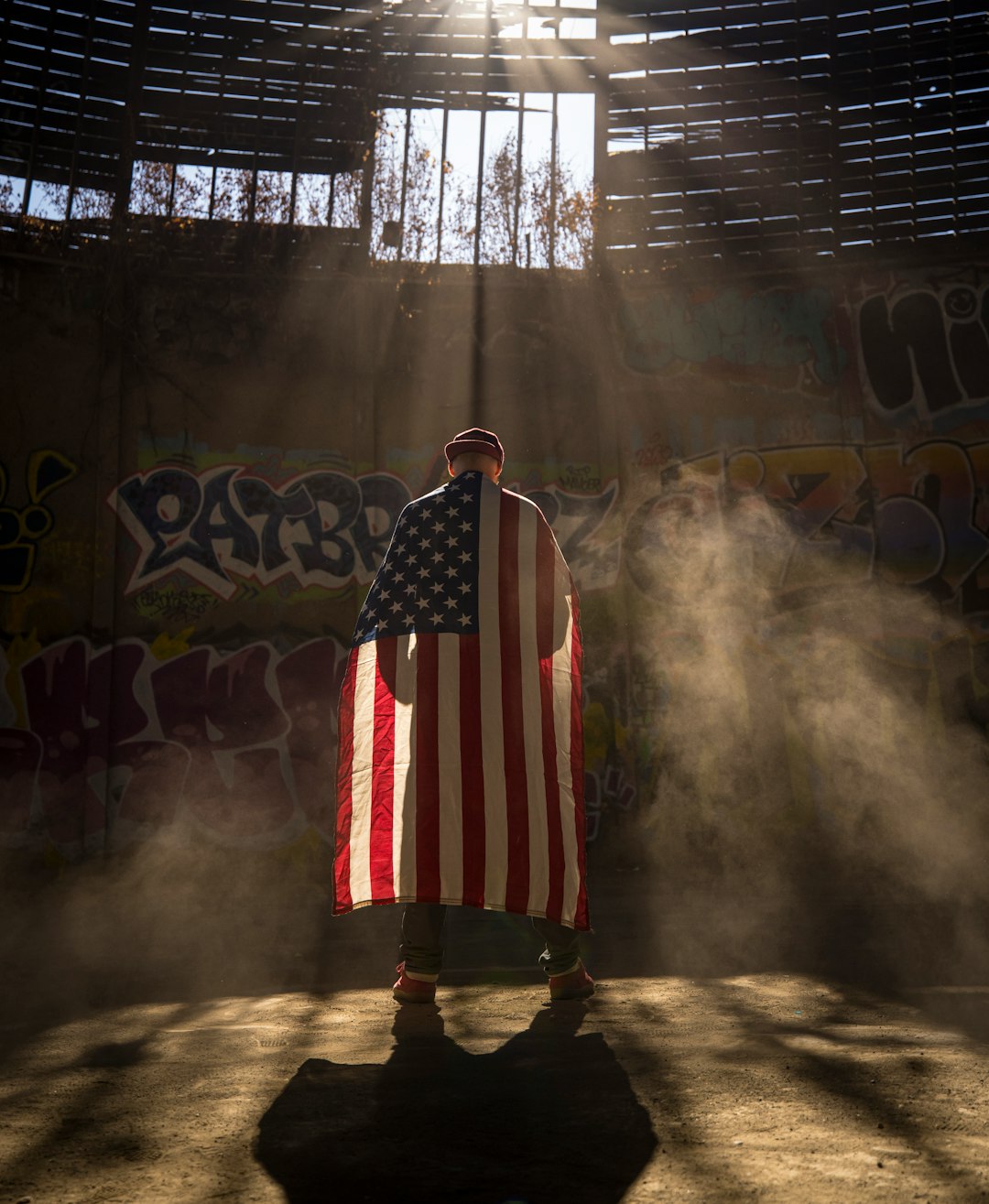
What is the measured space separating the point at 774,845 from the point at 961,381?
11.8 ft

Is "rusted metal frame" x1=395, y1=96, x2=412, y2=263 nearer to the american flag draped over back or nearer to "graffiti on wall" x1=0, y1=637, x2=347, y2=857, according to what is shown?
"graffiti on wall" x1=0, y1=637, x2=347, y2=857

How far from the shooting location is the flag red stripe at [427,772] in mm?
3395

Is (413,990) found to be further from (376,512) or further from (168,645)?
(376,512)

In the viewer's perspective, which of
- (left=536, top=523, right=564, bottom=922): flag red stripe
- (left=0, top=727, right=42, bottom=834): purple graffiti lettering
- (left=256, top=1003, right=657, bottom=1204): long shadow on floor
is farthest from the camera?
(left=0, top=727, right=42, bottom=834): purple graffiti lettering

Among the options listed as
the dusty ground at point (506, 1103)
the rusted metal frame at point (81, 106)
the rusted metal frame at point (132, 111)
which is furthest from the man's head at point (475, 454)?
the rusted metal frame at point (81, 106)

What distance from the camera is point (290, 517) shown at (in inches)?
303

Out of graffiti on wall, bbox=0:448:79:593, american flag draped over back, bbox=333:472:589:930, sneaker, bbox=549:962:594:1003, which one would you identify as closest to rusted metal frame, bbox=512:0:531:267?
graffiti on wall, bbox=0:448:79:593

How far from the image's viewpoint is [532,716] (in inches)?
143

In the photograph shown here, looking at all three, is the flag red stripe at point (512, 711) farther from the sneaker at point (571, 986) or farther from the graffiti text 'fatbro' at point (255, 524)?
the graffiti text 'fatbro' at point (255, 524)

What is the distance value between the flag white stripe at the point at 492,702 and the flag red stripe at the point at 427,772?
0.16m

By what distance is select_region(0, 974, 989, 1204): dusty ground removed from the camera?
187 cm

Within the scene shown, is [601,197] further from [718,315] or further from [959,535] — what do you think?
[959,535]

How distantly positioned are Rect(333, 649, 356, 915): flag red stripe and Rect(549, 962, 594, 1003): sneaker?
73cm

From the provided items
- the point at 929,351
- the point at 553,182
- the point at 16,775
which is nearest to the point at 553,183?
the point at 553,182
